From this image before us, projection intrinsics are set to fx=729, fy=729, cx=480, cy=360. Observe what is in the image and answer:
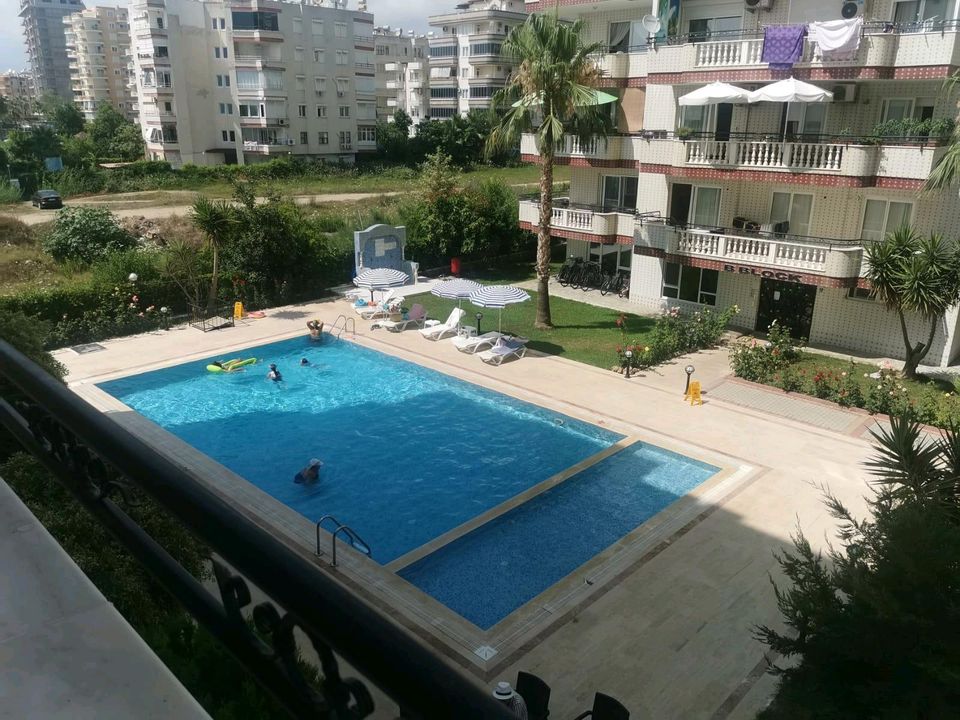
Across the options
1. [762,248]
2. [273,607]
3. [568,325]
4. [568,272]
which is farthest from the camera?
[568,272]

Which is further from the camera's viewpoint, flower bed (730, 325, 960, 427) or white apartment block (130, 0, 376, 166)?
white apartment block (130, 0, 376, 166)

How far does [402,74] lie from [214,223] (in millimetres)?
100740

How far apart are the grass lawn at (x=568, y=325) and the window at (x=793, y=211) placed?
19.8ft

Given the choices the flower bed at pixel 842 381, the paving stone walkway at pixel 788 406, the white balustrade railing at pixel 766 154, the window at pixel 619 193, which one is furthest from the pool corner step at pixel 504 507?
the window at pixel 619 193

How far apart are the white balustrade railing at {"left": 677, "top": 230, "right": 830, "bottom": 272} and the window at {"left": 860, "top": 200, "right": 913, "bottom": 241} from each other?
197cm

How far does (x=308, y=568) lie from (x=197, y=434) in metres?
19.4

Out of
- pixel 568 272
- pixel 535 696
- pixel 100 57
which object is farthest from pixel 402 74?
pixel 535 696

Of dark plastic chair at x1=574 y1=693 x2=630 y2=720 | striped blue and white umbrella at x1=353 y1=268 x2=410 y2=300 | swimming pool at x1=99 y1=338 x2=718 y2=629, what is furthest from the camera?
striped blue and white umbrella at x1=353 y1=268 x2=410 y2=300

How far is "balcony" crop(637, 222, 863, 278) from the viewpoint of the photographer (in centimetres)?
2347

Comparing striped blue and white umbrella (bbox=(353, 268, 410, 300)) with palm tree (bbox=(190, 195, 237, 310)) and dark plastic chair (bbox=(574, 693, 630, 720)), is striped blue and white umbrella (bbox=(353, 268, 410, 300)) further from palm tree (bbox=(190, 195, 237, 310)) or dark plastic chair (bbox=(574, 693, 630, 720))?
dark plastic chair (bbox=(574, 693, 630, 720))

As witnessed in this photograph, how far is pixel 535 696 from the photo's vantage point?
9156mm

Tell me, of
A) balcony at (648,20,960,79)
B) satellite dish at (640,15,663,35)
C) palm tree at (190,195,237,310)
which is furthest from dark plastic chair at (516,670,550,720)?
satellite dish at (640,15,663,35)

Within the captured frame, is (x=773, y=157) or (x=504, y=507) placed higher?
(x=773, y=157)

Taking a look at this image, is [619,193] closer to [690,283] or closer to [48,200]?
[690,283]
